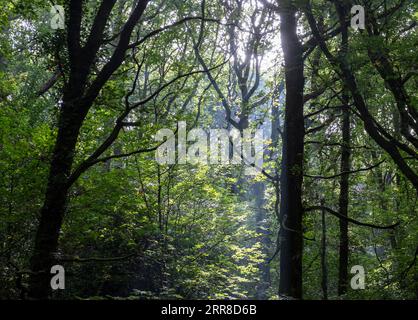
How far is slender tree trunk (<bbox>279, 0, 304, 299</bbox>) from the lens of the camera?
23.0ft

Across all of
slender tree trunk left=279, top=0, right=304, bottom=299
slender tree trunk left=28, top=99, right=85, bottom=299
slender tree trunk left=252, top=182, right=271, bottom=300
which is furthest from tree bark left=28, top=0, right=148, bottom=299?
slender tree trunk left=252, top=182, right=271, bottom=300

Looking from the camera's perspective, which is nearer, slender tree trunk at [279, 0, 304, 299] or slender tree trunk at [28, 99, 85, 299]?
slender tree trunk at [28, 99, 85, 299]

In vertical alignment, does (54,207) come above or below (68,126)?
below

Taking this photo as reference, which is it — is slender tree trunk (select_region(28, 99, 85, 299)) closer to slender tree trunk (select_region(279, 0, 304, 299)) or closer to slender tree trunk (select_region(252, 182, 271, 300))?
slender tree trunk (select_region(279, 0, 304, 299))

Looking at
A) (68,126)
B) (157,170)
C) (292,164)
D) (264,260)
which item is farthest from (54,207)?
(264,260)

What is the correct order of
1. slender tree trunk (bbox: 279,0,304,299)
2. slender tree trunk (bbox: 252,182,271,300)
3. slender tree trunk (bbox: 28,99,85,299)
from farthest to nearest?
1. slender tree trunk (bbox: 252,182,271,300)
2. slender tree trunk (bbox: 279,0,304,299)
3. slender tree trunk (bbox: 28,99,85,299)

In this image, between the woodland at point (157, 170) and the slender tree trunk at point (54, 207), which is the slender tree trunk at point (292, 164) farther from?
the slender tree trunk at point (54, 207)

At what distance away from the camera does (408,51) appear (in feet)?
24.4

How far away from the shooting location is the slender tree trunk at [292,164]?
702 centimetres

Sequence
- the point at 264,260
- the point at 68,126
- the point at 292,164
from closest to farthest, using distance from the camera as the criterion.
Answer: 1. the point at 68,126
2. the point at 292,164
3. the point at 264,260

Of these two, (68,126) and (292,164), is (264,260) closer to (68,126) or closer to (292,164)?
(292,164)

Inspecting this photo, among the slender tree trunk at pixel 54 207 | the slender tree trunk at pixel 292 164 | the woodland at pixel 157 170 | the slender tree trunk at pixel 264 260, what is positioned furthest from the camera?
the slender tree trunk at pixel 264 260

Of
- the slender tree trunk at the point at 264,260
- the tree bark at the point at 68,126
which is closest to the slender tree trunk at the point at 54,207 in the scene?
the tree bark at the point at 68,126

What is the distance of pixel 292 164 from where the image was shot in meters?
7.21
